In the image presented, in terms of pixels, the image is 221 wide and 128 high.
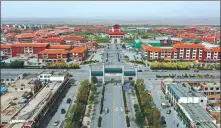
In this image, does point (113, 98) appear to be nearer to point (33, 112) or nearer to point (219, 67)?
point (33, 112)

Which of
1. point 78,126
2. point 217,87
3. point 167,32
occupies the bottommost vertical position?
point 78,126

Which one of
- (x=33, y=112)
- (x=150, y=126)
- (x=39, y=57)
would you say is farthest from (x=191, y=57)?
(x=33, y=112)

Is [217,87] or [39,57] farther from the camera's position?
[39,57]

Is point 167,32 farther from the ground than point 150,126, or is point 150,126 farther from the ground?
point 167,32

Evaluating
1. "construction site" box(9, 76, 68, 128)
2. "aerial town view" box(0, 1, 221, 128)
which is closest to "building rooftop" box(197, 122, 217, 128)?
"aerial town view" box(0, 1, 221, 128)

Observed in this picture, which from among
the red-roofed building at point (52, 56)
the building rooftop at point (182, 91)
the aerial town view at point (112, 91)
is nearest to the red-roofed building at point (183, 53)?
the aerial town view at point (112, 91)

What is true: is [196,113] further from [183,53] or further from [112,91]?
[183,53]

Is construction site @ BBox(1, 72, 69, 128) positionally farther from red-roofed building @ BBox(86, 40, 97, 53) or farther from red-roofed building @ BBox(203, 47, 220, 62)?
red-roofed building @ BBox(203, 47, 220, 62)

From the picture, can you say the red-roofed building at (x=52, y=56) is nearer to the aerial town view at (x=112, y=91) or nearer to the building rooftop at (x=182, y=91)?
the aerial town view at (x=112, y=91)
